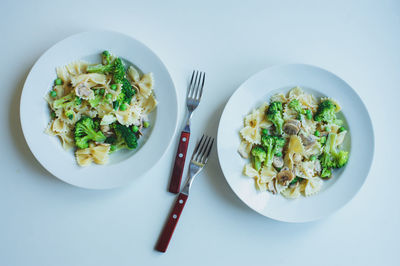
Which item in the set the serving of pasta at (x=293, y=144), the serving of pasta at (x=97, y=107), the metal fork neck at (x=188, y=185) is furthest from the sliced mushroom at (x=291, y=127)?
the serving of pasta at (x=97, y=107)

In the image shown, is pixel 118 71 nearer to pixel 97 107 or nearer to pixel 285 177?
pixel 97 107

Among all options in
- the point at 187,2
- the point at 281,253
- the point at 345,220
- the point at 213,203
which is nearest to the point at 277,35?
the point at 187,2

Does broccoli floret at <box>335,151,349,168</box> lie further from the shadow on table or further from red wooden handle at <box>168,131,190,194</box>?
the shadow on table

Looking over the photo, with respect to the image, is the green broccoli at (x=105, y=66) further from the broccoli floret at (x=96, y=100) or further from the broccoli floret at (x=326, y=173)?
the broccoli floret at (x=326, y=173)

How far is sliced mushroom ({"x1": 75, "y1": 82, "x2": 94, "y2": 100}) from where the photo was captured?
136 inches

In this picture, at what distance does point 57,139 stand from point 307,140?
3.09m

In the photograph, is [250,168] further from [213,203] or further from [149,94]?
[149,94]

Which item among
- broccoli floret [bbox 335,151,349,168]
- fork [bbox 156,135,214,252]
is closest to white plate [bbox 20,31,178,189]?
fork [bbox 156,135,214,252]

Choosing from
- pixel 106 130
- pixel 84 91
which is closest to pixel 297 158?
pixel 106 130

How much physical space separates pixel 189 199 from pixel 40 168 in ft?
6.47

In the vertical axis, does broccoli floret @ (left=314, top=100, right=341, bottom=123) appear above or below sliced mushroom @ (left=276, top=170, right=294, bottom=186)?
above

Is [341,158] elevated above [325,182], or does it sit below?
above

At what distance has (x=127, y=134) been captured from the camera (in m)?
3.54

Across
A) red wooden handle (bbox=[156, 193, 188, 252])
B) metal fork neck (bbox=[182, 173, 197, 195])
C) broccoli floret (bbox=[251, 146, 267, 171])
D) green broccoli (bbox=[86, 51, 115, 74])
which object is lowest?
red wooden handle (bbox=[156, 193, 188, 252])
